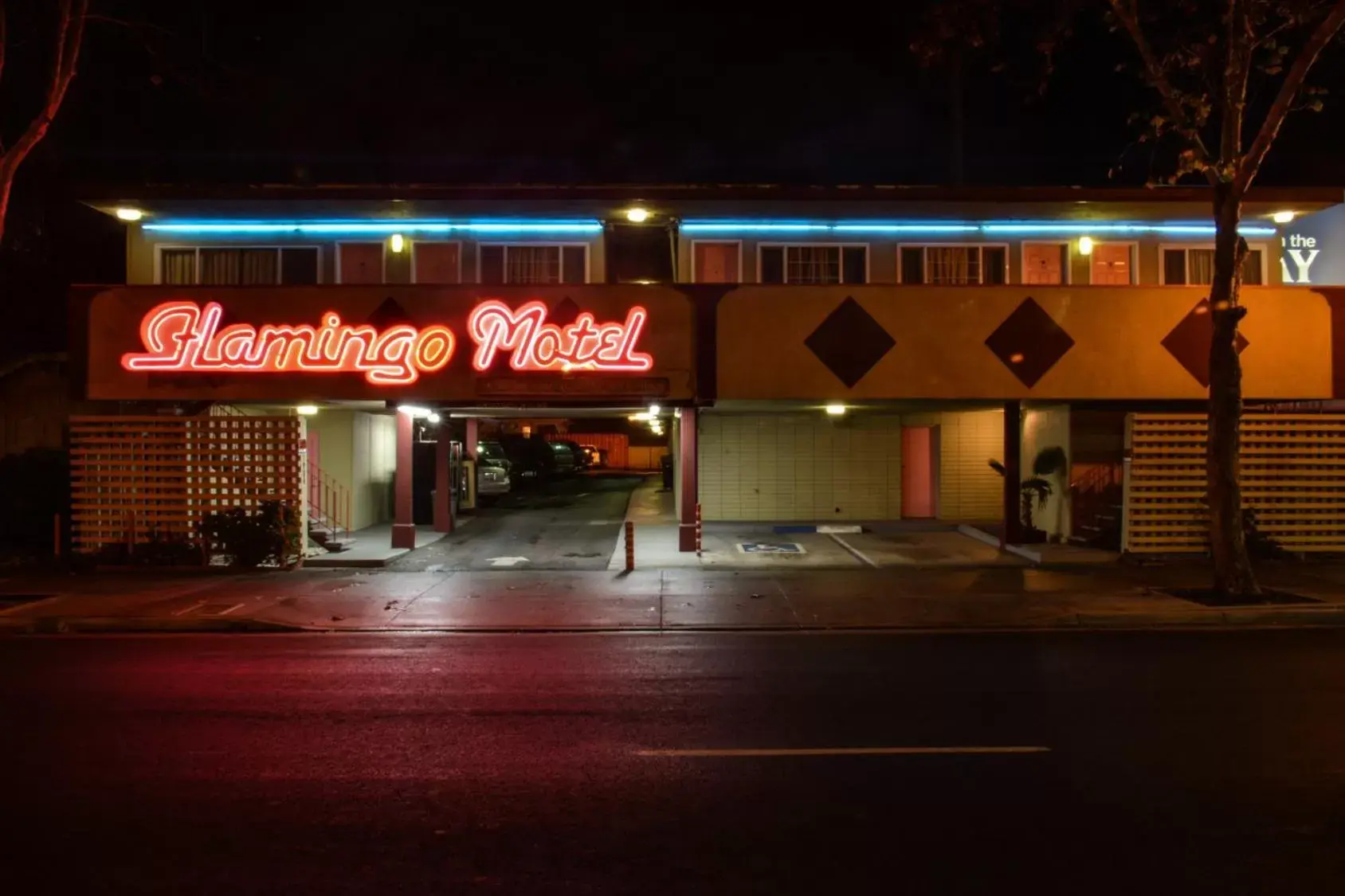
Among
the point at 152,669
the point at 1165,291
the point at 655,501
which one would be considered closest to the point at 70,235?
the point at 655,501

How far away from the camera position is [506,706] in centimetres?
834

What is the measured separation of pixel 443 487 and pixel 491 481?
22.4ft

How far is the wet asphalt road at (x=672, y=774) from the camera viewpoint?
4.96m

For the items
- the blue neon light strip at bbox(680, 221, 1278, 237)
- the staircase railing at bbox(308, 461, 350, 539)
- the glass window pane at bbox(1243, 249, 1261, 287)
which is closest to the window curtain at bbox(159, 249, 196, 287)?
the staircase railing at bbox(308, 461, 350, 539)

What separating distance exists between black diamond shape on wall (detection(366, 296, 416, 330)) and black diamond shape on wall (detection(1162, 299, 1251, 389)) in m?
14.9

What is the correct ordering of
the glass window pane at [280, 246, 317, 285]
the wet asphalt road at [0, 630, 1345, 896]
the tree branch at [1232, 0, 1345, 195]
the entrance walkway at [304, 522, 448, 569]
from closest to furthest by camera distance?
the wet asphalt road at [0, 630, 1345, 896], the tree branch at [1232, 0, 1345, 195], the entrance walkway at [304, 522, 448, 569], the glass window pane at [280, 246, 317, 285]

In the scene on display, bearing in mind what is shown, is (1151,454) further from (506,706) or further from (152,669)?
(152,669)

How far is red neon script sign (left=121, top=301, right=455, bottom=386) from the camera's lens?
59.9ft

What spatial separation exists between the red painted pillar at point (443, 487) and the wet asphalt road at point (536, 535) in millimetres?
478

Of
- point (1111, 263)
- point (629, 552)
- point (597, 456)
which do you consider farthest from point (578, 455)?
point (629, 552)

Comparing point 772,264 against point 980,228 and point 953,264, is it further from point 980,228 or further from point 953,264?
point 980,228

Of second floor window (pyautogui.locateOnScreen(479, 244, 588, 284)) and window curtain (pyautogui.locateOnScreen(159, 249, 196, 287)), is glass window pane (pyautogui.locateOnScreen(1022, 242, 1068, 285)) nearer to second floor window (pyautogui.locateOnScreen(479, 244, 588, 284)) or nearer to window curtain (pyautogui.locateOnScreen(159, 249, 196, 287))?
second floor window (pyautogui.locateOnScreen(479, 244, 588, 284))

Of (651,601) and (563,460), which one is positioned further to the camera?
(563,460)

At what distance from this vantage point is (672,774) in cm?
646
